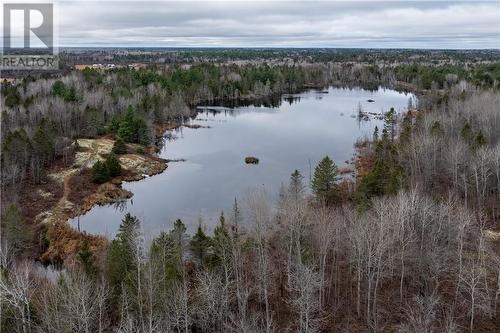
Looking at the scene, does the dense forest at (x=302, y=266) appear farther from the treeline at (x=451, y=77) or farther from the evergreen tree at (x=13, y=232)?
the treeline at (x=451, y=77)

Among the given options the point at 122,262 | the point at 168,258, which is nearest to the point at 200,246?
the point at 168,258

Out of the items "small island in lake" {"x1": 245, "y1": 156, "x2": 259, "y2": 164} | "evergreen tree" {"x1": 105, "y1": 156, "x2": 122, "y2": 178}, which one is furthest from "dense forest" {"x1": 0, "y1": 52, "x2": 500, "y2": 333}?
"small island in lake" {"x1": 245, "y1": 156, "x2": 259, "y2": 164}

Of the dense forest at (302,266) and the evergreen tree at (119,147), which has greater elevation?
the evergreen tree at (119,147)

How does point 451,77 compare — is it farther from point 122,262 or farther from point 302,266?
point 122,262

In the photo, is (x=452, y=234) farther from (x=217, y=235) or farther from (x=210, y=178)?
(x=210, y=178)

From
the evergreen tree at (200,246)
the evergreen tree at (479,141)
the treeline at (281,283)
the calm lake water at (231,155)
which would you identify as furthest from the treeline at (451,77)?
the evergreen tree at (200,246)
